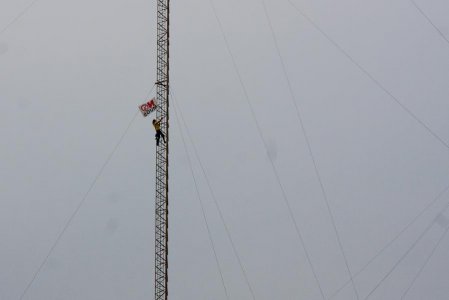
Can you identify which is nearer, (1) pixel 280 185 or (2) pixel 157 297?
(2) pixel 157 297

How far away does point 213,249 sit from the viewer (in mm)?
61875

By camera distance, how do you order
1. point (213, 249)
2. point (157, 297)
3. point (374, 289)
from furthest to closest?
point (213, 249), point (374, 289), point (157, 297)

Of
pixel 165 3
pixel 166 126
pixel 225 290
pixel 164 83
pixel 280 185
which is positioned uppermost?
pixel 165 3

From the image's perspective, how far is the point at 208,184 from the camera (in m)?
59.8

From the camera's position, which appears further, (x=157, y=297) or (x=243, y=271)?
(x=243, y=271)

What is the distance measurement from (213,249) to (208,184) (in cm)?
767

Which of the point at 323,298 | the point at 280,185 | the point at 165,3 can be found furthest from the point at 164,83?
the point at 323,298

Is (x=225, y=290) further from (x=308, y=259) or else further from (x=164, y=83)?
(x=164, y=83)

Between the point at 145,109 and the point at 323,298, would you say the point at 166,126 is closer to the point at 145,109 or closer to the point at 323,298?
the point at 145,109

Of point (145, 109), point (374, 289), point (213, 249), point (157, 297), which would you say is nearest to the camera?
point (145, 109)

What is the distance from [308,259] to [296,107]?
17.5 metres

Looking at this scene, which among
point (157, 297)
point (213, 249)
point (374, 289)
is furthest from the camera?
point (213, 249)

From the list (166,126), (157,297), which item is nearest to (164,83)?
(166,126)

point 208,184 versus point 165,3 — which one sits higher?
point 165,3
